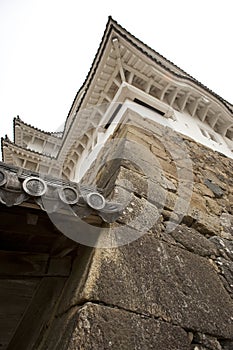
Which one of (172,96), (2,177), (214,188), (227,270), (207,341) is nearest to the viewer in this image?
(2,177)

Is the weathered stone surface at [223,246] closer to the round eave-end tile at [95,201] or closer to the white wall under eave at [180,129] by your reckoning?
the round eave-end tile at [95,201]

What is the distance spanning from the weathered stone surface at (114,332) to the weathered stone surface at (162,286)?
56mm

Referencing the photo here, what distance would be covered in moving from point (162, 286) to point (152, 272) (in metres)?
0.11

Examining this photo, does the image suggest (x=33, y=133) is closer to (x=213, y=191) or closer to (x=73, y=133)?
(x=73, y=133)

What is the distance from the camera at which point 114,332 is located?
1.30m

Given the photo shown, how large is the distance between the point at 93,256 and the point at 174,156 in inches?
82.0

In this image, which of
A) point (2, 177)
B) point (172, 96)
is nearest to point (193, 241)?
point (2, 177)

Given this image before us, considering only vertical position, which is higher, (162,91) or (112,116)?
(162,91)

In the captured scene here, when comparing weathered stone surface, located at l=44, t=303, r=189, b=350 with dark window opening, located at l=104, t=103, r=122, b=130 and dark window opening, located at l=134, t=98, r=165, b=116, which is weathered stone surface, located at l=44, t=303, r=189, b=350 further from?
dark window opening, located at l=134, t=98, r=165, b=116

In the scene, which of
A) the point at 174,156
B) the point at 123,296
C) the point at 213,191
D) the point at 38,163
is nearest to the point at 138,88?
the point at 174,156

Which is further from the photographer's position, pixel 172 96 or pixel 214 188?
pixel 172 96

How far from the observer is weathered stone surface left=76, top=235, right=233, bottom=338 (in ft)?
4.84

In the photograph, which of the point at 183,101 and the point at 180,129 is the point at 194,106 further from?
the point at 180,129

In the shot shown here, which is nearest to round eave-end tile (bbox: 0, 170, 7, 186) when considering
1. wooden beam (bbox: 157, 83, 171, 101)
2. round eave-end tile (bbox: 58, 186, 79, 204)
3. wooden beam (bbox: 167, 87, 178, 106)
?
round eave-end tile (bbox: 58, 186, 79, 204)
